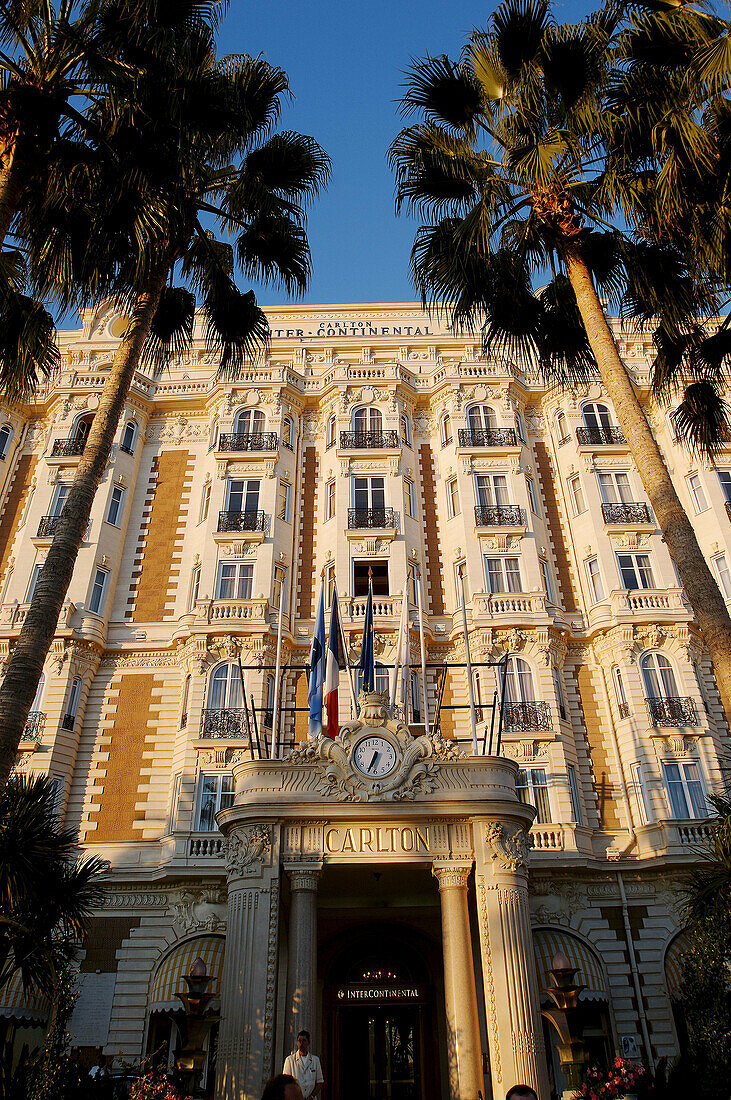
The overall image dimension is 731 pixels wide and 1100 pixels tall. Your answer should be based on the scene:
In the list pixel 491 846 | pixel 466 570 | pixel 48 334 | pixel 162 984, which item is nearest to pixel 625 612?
pixel 466 570

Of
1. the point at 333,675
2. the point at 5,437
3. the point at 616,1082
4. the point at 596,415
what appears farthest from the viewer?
the point at 596,415

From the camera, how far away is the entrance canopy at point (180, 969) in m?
22.2

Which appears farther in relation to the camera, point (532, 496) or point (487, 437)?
point (487, 437)

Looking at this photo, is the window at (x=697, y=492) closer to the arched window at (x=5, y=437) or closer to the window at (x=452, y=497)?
the window at (x=452, y=497)

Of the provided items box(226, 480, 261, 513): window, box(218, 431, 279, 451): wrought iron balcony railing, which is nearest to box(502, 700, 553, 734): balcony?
box(226, 480, 261, 513): window

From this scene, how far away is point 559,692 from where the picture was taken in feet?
89.8

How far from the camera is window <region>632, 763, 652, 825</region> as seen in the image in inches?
985

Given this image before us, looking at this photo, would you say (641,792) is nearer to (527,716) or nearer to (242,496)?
(527,716)

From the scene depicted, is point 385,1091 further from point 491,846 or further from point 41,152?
point 41,152

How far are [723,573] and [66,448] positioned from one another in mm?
24073

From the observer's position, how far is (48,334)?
1445 centimetres

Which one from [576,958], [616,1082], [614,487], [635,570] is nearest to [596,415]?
[614,487]

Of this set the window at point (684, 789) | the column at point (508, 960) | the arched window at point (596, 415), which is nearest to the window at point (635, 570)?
the arched window at point (596, 415)

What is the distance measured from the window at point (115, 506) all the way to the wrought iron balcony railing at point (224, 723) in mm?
8806
